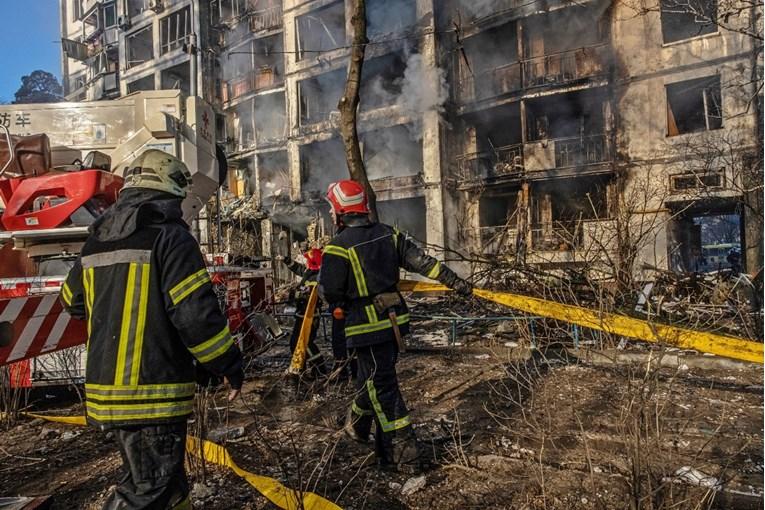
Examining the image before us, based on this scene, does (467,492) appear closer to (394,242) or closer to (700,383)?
(394,242)

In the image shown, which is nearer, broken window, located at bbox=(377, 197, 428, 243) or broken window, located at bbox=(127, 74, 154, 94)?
broken window, located at bbox=(377, 197, 428, 243)

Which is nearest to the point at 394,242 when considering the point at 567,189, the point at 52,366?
the point at 52,366

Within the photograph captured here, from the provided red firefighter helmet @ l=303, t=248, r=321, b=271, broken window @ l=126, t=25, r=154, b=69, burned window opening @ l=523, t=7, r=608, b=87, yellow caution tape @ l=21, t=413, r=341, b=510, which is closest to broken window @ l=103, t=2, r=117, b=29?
broken window @ l=126, t=25, r=154, b=69

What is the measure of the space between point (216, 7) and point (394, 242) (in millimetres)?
33472

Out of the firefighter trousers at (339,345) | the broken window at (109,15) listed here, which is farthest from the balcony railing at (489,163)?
the broken window at (109,15)

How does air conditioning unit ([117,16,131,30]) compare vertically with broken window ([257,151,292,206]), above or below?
above

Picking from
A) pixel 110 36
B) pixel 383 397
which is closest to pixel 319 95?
pixel 110 36

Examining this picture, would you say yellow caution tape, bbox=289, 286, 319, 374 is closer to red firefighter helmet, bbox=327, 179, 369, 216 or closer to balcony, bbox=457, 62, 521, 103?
red firefighter helmet, bbox=327, 179, 369, 216

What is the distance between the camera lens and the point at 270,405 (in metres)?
4.71

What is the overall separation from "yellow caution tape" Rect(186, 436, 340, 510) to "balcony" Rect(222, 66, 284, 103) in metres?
28.0

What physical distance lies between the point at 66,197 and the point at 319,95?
24194 millimetres

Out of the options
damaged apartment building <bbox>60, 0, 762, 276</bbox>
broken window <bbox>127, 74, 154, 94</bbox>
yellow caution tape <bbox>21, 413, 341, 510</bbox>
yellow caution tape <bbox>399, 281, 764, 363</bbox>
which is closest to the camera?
yellow caution tape <bbox>21, 413, 341, 510</bbox>

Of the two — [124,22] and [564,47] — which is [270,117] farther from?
[564,47]

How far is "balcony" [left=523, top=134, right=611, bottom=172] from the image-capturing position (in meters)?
19.2
